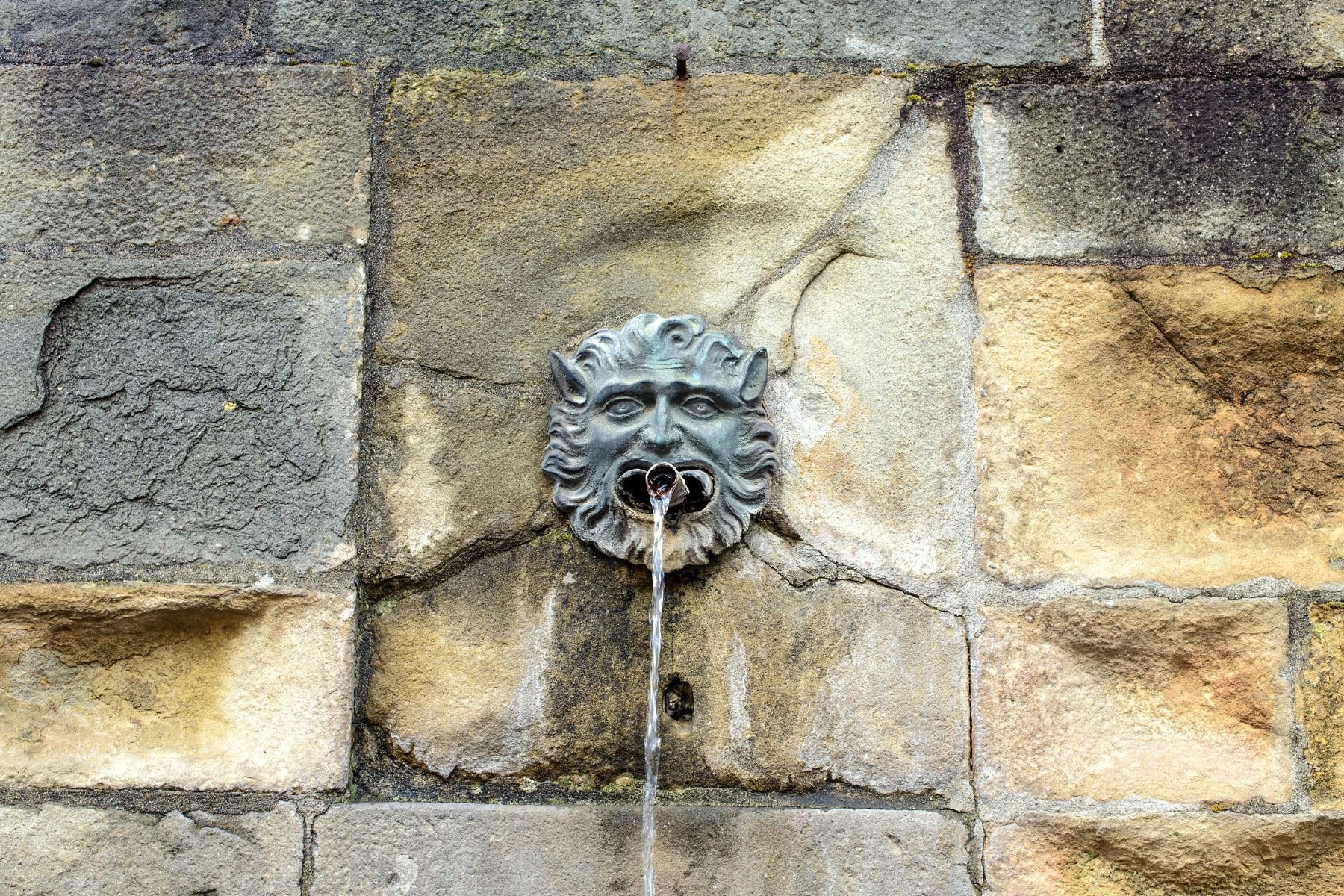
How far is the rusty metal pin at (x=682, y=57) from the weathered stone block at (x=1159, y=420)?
1.56 ft

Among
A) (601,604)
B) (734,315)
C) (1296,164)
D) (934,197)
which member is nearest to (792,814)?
(601,604)

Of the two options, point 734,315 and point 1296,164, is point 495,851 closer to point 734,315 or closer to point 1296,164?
point 734,315

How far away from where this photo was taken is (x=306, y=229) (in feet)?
5.76

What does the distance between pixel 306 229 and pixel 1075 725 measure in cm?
117

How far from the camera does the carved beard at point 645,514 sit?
168 cm

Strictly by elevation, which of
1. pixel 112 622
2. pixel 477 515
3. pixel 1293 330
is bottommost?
pixel 112 622

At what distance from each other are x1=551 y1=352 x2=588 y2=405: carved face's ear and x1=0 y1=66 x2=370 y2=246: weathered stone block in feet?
1.03

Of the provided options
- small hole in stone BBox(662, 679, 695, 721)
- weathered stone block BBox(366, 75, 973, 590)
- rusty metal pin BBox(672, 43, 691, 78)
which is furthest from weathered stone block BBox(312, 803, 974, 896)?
rusty metal pin BBox(672, 43, 691, 78)

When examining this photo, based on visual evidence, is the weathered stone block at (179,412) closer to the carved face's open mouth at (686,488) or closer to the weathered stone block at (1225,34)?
the carved face's open mouth at (686,488)

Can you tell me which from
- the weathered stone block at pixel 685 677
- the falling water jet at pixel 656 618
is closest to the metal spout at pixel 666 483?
the falling water jet at pixel 656 618

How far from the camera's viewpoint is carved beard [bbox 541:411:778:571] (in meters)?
1.68

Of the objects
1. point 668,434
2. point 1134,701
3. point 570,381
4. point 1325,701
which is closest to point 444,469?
point 570,381

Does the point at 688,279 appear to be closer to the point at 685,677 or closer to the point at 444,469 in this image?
the point at 444,469

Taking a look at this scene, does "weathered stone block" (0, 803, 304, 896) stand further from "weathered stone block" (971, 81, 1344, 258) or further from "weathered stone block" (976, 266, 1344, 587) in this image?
"weathered stone block" (971, 81, 1344, 258)
